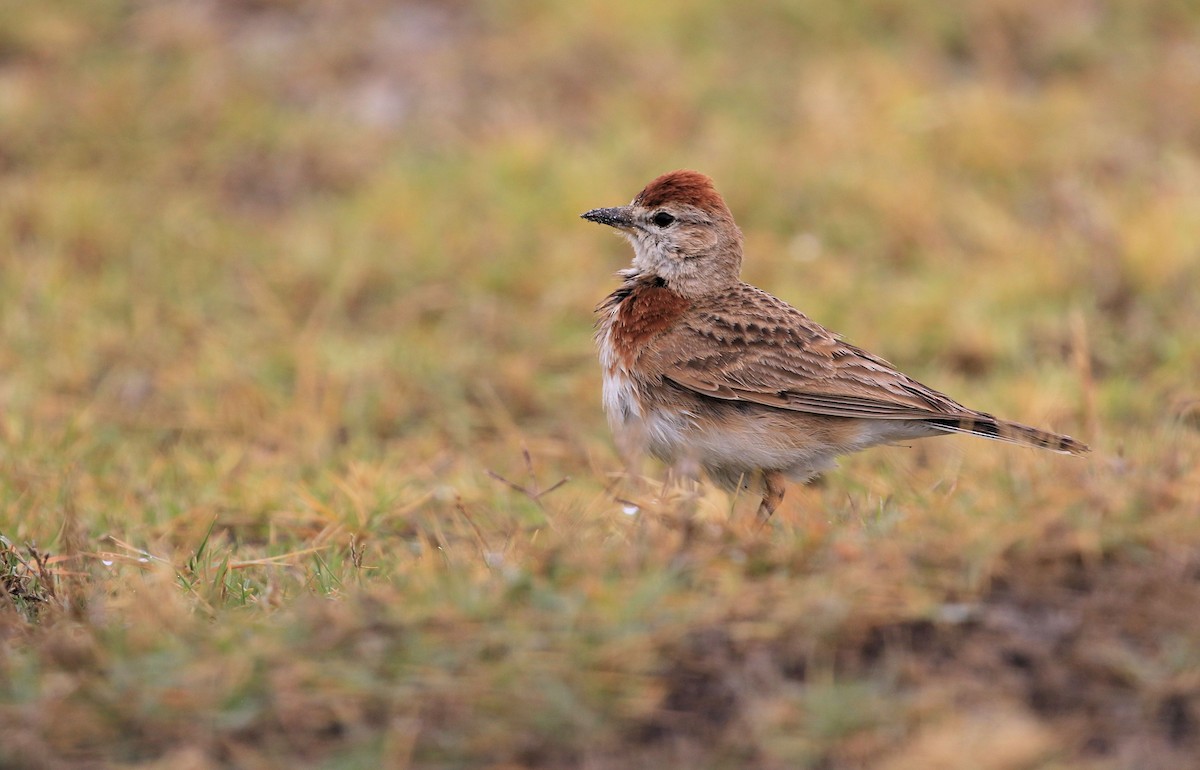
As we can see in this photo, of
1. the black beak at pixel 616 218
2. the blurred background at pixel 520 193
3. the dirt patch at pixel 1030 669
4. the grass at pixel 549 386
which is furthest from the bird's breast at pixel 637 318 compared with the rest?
the dirt patch at pixel 1030 669

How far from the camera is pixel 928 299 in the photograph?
812 cm

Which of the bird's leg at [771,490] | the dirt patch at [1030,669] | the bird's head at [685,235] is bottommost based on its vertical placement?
the bird's leg at [771,490]

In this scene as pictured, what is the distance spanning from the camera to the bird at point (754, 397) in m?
5.38

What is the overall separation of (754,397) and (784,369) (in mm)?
172

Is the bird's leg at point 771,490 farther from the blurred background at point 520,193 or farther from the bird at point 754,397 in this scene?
the blurred background at point 520,193

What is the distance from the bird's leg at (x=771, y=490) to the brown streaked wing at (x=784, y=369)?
28 cm

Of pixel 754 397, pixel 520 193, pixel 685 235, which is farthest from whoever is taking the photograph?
pixel 520 193

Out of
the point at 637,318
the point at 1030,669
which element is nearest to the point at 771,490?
the point at 637,318

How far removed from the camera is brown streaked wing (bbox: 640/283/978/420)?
5367mm

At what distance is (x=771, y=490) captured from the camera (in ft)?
18.1

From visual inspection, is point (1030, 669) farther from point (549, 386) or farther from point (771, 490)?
point (549, 386)

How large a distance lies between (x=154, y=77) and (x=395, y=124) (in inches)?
67.3

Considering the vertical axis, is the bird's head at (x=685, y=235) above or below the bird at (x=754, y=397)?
above

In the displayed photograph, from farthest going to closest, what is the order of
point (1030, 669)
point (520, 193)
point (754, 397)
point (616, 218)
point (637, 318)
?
point (520, 193)
point (616, 218)
point (637, 318)
point (754, 397)
point (1030, 669)
